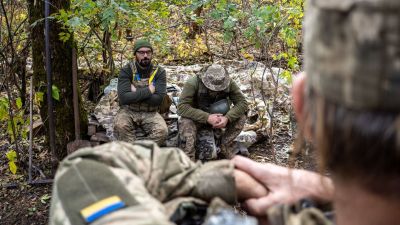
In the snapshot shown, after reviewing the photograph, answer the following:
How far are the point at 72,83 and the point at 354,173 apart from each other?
4.87 meters

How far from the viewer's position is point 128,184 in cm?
104

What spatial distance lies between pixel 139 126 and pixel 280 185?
15.2 feet

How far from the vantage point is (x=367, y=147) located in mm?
638

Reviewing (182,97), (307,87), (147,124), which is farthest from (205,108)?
(307,87)

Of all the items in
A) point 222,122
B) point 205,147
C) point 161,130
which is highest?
point 222,122

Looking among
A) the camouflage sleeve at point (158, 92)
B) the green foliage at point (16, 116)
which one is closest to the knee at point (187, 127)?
the camouflage sleeve at point (158, 92)

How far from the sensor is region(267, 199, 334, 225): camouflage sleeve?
3.07 ft

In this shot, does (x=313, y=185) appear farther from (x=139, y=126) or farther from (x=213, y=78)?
(x=139, y=126)

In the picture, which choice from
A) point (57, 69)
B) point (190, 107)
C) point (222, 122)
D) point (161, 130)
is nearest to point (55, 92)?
point (57, 69)

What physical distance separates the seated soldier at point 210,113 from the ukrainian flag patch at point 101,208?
14.8 feet

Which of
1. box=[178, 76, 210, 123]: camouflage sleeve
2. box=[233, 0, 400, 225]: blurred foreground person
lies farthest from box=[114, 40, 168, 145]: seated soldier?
box=[233, 0, 400, 225]: blurred foreground person

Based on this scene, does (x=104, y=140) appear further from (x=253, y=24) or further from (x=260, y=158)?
(x=253, y=24)

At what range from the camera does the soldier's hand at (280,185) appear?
3.89 ft

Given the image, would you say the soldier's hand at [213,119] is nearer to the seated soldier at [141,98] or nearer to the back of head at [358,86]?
the seated soldier at [141,98]
